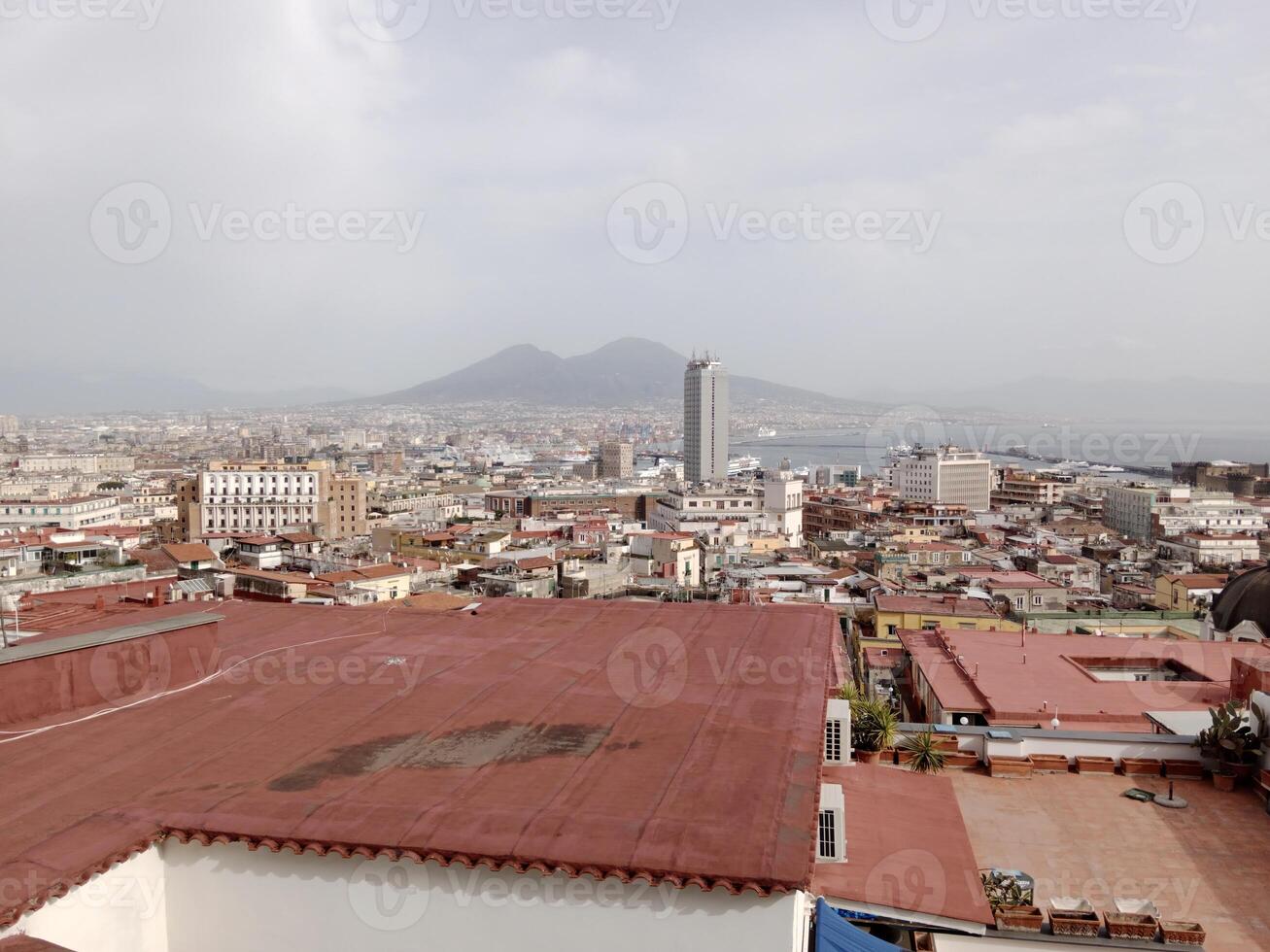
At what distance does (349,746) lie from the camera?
13.0 feet

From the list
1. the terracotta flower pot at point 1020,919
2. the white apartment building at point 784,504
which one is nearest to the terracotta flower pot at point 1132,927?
the terracotta flower pot at point 1020,919

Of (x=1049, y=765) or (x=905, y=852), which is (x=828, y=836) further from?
(x=1049, y=765)

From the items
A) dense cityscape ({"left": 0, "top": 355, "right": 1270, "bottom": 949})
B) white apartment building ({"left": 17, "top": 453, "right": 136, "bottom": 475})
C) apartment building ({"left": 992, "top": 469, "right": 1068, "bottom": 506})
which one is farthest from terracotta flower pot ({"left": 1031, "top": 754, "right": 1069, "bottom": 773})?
white apartment building ({"left": 17, "top": 453, "right": 136, "bottom": 475})

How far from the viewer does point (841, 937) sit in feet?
11.5

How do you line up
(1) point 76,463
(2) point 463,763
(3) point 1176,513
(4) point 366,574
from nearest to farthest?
(2) point 463,763 < (4) point 366,574 < (3) point 1176,513 < (1) point 76,463

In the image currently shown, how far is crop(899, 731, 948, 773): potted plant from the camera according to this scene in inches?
239

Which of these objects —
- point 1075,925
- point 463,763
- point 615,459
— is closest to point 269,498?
point 463,763

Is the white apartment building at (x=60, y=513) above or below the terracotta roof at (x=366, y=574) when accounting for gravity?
below

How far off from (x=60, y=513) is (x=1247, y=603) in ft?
117

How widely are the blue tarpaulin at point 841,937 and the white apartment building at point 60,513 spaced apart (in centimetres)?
3387

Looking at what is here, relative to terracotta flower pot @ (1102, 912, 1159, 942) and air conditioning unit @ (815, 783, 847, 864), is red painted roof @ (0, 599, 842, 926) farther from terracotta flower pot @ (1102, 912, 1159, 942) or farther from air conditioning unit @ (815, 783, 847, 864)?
terracotta flower pot @ (1102, 912, 1159, 942)

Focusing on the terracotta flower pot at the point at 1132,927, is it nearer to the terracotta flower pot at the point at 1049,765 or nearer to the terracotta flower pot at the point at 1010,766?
the terracotta flower pot at the point at 1010,766

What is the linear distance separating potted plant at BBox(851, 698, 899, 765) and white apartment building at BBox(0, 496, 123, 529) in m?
32.3

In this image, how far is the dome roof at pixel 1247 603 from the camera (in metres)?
11.0
